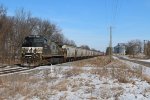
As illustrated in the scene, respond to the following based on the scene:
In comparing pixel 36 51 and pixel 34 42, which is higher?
pixel 34 42

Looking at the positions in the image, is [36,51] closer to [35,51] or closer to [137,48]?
[35,51]

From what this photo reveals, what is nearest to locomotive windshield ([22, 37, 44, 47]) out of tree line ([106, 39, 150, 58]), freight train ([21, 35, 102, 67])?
freight train ([21, 35, 102, 67])

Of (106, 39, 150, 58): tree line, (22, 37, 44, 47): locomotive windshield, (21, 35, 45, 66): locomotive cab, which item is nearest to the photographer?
(21, 35, 45, 66): locomotive cab

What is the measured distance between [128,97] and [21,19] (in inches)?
3017

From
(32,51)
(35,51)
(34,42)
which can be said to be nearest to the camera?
(35,51)

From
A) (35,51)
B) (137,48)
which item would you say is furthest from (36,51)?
(137,48)

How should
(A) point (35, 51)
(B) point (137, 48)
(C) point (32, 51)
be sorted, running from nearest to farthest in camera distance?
(A) point (35, 51) → (C) point (32, 51) → (B) point (137, 48)

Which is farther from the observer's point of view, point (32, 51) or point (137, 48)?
point (137, 48)

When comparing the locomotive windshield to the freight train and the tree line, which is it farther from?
the tree line

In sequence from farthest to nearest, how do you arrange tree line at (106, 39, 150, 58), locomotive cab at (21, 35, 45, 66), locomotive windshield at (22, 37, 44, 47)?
tree line at (106, 39, 150, 58) → locomotive windshield at (22, 37, 44, 47) → locomotive cab at (21, 35, 45, 66)

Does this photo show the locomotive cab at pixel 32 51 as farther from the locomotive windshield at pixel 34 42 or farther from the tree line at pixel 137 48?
the tree line at pixel 137 48

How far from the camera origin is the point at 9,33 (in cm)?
7462

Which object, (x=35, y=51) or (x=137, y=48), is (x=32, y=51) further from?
(x=137, y=48)

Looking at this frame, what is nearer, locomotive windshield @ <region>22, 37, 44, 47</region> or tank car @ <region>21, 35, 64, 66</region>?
tank car @ <region>21, 35, 64, 66</region>
